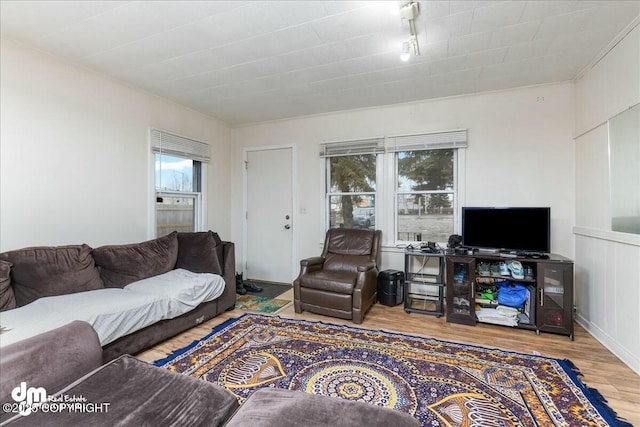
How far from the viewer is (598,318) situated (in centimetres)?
267

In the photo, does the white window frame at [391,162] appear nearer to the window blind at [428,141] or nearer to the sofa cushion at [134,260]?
the window blind at [428,141]

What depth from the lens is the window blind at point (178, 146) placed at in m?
3.59

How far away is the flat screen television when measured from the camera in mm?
2906

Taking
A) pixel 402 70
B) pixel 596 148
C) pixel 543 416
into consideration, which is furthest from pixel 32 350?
pixel 596 148

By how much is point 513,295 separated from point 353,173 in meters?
2.35

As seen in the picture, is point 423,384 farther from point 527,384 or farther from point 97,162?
point 97,162

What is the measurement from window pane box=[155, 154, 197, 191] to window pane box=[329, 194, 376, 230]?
201 centimetres

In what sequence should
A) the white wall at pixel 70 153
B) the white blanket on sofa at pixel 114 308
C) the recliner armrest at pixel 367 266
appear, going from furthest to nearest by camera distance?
the recliner armrest at pixel 367 266, the white wall at pixel 70 153, the white blanket on sofa at pixel 114 308

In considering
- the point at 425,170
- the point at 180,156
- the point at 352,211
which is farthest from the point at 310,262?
the point at 180,156

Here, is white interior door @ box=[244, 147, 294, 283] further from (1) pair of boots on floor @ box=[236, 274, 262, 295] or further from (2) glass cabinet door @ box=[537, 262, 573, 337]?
(2) glass cabinet door @ box=[537, 262, 573, 337]

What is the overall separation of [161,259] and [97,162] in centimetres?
116

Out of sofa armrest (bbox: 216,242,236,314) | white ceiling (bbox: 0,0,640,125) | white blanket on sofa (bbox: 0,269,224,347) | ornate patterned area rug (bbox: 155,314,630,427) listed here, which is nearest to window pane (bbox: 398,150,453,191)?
white ceiling (bbox: 0,0,640,125)

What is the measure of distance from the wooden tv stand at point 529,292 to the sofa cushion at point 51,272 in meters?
3.35

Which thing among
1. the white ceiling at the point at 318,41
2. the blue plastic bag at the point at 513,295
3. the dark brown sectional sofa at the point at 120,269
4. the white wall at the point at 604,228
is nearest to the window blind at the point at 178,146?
the white ceiling at the point at 318,41
